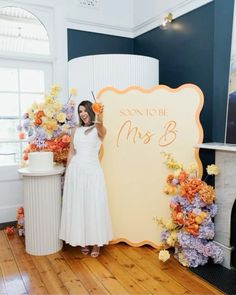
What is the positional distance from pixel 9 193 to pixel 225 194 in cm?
250

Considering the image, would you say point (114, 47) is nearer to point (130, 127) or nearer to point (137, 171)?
point (130, 127)

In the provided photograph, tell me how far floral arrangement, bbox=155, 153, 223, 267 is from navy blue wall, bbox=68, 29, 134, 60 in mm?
2071

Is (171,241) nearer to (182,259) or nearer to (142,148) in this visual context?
(182,259)

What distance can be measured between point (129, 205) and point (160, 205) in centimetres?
32

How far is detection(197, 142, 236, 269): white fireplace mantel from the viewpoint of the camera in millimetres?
2420

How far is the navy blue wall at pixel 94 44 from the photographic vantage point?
145 inches

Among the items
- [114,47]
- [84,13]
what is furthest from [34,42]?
[114,47]

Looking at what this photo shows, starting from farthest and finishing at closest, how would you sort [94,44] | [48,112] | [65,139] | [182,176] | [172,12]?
[94,44] < [172,12] < [65,139] < [48,112] < [182,176]

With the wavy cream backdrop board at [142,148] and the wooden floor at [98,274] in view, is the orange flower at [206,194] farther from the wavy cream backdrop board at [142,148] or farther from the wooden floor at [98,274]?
the wooden floor at [98,274]

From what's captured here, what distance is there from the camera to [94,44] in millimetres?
3816

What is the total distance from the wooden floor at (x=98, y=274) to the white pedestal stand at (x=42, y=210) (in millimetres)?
107

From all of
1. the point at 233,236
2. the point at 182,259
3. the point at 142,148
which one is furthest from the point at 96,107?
the point at 233,236

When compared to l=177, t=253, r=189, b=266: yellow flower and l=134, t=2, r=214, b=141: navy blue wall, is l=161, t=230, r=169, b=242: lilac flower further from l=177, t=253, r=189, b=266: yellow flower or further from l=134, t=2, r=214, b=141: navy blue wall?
l=134, t=2, r=214, b=141: navy blue wall

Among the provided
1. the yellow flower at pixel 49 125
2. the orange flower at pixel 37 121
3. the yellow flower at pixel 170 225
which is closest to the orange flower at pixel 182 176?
the yellow flower at pixel 170 225
